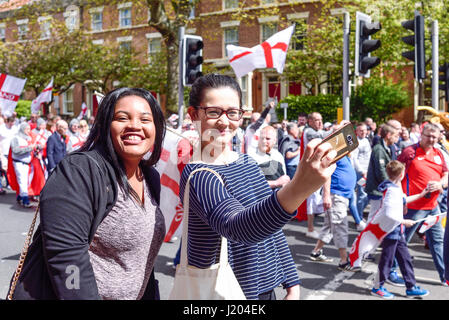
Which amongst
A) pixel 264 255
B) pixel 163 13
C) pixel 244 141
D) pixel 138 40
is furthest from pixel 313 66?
pixel 264 255

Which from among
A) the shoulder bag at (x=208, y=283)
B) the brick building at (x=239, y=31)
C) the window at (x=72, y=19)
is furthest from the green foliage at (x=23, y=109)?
the shoulder bag at (x=208, y=283)

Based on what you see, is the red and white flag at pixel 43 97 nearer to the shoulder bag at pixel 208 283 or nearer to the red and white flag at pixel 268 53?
the red and white flag at pixel 268 53

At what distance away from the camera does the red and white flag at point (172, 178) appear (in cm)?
452

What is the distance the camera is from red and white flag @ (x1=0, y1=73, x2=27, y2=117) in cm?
1264

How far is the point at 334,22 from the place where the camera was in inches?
915

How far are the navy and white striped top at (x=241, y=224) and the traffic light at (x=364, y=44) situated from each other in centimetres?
584

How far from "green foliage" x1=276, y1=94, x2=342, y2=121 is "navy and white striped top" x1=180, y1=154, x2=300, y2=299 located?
2244 cm

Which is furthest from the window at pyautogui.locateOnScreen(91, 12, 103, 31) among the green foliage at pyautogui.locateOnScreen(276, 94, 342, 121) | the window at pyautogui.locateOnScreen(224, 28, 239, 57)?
the green foliage at pyautogui.locateOnScreen(276, 94, 342, 121)

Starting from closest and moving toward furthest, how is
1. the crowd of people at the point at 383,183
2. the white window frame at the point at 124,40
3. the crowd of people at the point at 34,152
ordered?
the crowd of people at the point at 383,183, the crowd of people at the point at 34,152, the white window frame at the point at 124,40

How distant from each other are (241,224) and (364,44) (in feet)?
21.8

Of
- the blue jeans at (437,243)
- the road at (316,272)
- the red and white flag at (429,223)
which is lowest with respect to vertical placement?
the road at (316,272)

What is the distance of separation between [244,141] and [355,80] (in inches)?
716

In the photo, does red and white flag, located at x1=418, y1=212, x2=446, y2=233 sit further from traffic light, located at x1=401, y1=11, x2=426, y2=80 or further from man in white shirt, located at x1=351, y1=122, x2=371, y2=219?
traffic light, located at x1=401, y1=11, x2=426, y2=80

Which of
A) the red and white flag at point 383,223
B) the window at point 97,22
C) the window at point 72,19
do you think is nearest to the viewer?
the red and white flag at point 383,223
